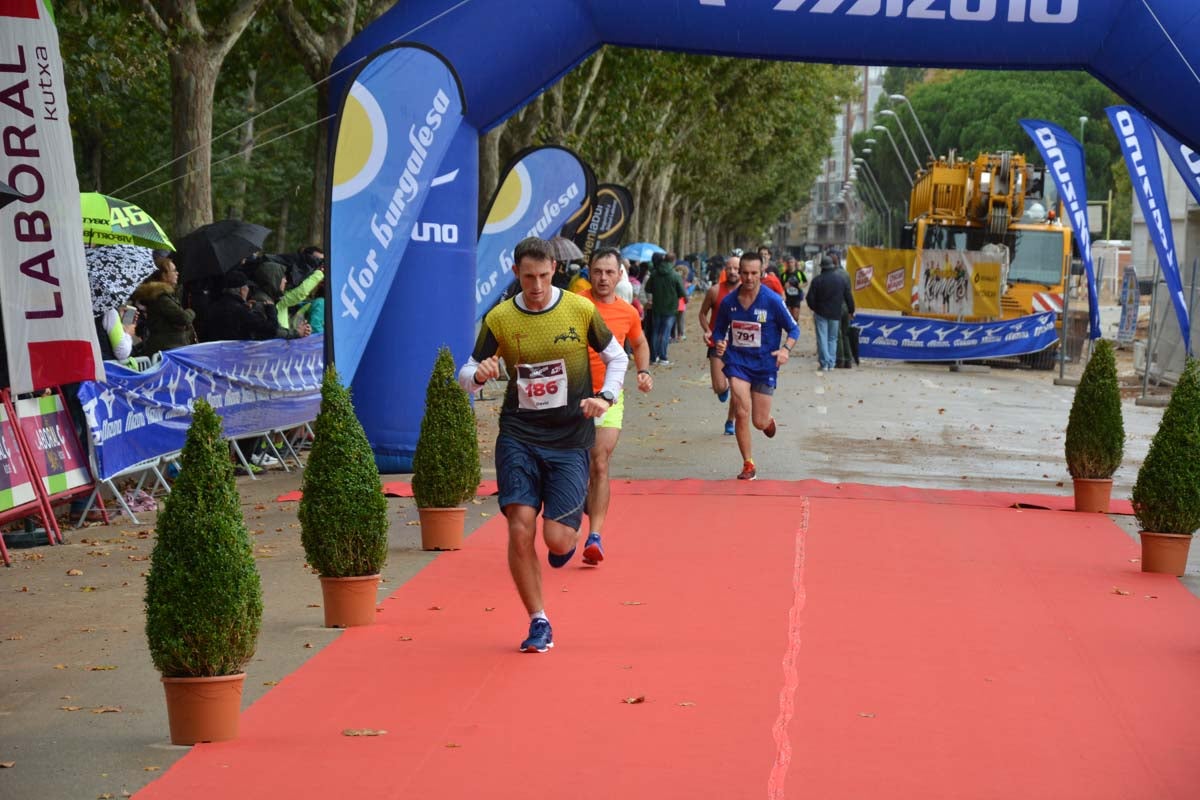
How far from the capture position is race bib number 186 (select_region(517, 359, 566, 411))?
8.07m

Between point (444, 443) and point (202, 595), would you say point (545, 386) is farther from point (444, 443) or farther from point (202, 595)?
point (444, 443)

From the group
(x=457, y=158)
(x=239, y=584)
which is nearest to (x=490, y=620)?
(x=239, y=584)

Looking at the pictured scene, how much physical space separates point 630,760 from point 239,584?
152 cm

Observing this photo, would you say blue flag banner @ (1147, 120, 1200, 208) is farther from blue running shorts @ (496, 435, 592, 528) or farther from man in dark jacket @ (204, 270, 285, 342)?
blue running shorts @ (496, 435, 592, 528)

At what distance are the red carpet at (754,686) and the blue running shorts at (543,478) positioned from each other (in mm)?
654

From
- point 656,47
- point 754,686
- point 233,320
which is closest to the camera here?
point 754,686

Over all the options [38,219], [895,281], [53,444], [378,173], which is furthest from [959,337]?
[38,219]

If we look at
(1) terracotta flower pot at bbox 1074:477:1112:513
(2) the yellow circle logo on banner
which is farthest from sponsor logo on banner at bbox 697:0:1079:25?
(1) terracotta flower pot at bbox 1074:477:1112:513

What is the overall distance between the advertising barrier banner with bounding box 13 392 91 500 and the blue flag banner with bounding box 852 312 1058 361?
68.5 ft

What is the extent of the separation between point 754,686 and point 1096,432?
21.6 ft

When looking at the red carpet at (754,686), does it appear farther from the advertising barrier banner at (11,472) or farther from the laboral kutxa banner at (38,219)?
the advertising barrier banner at (11,472)

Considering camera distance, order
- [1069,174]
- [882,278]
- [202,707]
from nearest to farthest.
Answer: [202,707]
[1069,174]
[882,278]

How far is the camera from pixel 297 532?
38.7 feet

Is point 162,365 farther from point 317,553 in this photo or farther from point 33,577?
point 317,553
